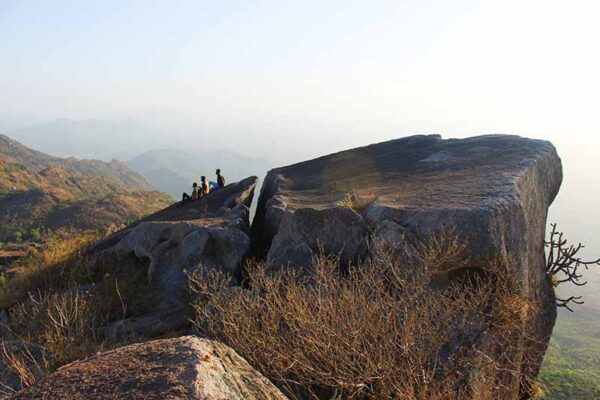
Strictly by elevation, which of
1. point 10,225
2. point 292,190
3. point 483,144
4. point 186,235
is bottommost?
point 10,225

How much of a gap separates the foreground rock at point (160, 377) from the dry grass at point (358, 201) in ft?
23.3

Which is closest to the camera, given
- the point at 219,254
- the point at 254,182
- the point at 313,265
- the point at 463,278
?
the point at 463,278

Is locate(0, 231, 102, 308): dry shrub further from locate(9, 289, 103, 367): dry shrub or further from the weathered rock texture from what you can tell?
the weathered rock texture

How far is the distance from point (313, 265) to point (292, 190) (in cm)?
546

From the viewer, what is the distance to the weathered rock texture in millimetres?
9312

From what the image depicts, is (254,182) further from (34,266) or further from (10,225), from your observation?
(10,225)

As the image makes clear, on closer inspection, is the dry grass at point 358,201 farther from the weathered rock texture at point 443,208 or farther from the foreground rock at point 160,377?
the foreground rock at point 160,377

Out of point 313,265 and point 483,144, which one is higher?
point 483,144

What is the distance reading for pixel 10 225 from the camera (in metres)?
40.2

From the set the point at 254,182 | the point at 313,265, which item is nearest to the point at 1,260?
the point at 254,182

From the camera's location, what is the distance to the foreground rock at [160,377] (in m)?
3.95

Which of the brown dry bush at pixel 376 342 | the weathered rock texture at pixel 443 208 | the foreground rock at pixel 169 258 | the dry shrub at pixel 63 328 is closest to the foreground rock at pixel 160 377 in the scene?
the brown dry bush at pixel 376 342

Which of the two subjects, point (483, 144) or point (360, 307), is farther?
point (483, 144)

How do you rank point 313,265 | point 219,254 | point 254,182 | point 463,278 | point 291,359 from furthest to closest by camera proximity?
point 254,182
point 219,254
point 313,265
point 463,278
point 291,359
